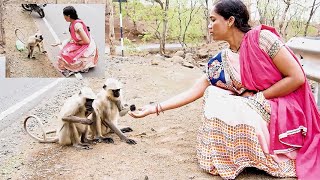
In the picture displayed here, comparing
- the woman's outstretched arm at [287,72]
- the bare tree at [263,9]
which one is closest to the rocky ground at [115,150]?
the woman's outstretched arm at [287,72]

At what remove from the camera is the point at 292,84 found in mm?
2426

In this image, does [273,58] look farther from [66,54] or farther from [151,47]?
[151,47]

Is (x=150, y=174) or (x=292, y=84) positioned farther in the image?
(x=150, y=174)

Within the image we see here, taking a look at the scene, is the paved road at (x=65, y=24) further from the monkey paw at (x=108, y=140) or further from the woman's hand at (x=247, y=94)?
the woman's hand at (x=247, y=94)

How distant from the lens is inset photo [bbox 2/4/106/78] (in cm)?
393

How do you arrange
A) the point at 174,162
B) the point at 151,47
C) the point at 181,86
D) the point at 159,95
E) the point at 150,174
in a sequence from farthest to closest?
the point at 151,47 < the point at 181,86 < the point at 159,95 < the point at 174,162 < the point at 150,174

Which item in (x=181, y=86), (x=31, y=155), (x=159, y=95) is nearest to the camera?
(x=31, y=155)

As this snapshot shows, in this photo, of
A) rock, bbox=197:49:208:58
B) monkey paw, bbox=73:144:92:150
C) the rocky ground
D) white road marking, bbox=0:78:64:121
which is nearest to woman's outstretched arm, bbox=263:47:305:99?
the rocky ground

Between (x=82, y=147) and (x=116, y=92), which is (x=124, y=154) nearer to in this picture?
(x=82, y=147)

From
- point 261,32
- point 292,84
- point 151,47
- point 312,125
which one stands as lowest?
point 151,47

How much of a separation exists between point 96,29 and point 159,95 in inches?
48.2

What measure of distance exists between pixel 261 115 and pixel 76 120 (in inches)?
58.4

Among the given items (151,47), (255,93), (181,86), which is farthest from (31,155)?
(151,47)

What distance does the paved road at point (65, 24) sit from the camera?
3.96 meters
